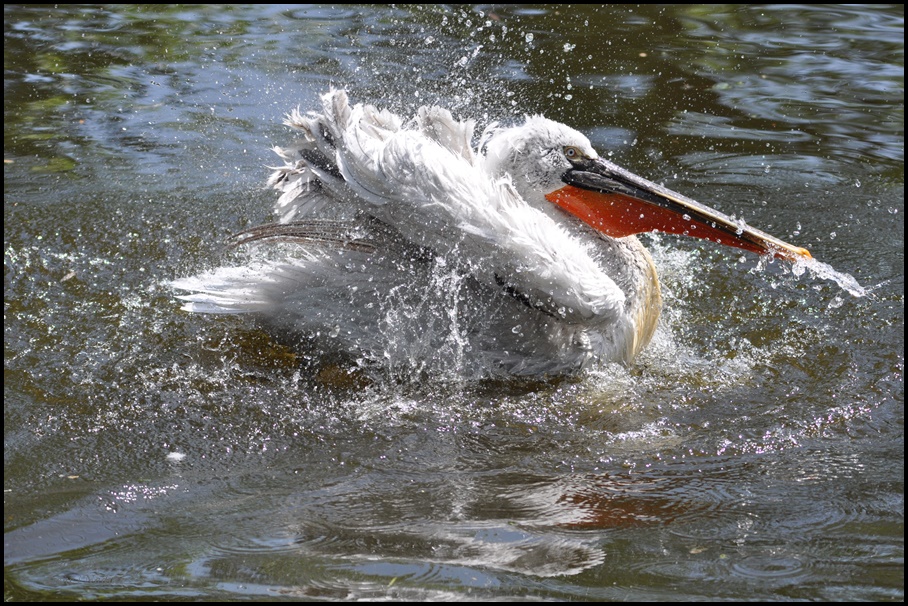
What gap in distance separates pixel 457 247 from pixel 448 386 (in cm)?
48

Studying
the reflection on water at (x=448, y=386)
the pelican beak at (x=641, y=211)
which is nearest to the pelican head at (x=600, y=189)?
the pelican beak at (x=641, y=211)

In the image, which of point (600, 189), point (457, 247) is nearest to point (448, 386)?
point (457, 247)

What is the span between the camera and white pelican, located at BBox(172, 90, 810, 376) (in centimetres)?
309

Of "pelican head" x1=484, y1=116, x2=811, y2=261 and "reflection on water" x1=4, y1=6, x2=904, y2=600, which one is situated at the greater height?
"pelican head" x1=484, y1=116, x2=811, y2=261

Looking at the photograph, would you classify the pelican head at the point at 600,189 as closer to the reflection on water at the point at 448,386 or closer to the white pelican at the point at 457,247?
the white pelican at the point at 457,247

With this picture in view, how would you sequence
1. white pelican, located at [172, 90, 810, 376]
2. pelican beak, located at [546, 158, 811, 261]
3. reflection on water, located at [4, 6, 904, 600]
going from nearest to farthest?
1. reflection on water, located at [4, 6, 904, 600]
2. white pelican, located at [172, 90, 810, 376]
3. pelican beak, located at [546, 158, 811, 261]

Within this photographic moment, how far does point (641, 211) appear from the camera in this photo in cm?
353

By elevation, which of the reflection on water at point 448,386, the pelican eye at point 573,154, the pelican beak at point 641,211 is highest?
the pelican eye at point 573,154

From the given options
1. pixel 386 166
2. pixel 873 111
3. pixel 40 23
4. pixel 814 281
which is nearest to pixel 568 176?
pixel 386 166

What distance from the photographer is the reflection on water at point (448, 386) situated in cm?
237

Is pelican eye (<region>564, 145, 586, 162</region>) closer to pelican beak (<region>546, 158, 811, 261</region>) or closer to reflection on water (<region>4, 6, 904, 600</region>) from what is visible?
pelican beak (<region>546, 158, 811, 261</region>)

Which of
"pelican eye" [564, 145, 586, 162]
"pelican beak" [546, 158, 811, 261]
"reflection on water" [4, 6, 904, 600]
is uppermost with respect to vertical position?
"pelican eye" [564, 145, 586, 162]

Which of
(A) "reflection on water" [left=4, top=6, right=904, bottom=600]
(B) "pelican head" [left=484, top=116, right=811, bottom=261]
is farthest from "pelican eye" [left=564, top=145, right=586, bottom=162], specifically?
(A) "reflection on water" [left=4, top=6, right=904, bottom=600]

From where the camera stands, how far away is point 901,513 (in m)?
2.52
